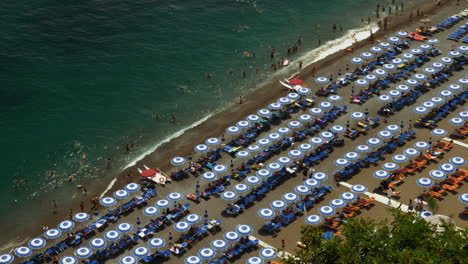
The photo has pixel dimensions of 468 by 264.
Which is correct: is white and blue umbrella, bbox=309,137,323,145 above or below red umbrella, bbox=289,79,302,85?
below

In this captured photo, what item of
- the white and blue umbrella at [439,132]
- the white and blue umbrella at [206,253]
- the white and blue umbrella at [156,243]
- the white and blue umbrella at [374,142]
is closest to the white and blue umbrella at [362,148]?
the white and blue umbrella at [374,142]

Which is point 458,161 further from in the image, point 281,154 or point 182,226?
point 182,226

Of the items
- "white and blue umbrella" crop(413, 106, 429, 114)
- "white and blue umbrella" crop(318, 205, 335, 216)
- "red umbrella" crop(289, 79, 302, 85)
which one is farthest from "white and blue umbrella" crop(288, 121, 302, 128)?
"white and blue umbrella" crop(318, 205, 335, 216)

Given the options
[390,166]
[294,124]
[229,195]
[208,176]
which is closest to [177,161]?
[208,176]

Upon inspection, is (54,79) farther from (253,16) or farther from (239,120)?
(253,16)

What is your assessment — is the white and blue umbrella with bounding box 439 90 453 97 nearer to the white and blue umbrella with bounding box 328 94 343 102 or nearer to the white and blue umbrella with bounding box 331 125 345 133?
the white and blue umbrella with bounding box 328 94 343 102

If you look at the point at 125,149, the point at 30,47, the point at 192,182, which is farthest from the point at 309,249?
the point at 30,47
